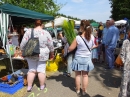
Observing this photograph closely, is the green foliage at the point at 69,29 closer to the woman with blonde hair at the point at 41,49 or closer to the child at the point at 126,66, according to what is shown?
the woman with blonde hair at the point at 41,49

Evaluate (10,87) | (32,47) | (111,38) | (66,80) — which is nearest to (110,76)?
(111,38)

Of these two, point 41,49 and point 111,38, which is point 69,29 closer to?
point 41,49

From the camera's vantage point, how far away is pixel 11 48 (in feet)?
15.0

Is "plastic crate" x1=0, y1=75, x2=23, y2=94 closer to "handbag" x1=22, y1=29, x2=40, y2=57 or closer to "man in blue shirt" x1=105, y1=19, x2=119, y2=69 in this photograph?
"handbag" x1=22, y1=29, x2=40, y2=57

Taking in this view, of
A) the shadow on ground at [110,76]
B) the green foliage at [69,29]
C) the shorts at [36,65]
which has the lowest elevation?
the shadow on ground at [110,76]

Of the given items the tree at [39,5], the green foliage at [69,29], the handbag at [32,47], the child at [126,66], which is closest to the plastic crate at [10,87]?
the handbag at [32,47]

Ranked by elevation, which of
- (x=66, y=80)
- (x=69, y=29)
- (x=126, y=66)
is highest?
(x=69, y=29)

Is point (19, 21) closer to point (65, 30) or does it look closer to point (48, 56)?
point (65, 30)

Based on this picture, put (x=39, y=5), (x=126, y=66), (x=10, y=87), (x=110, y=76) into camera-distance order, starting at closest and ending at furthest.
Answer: (x=126, y=66) < (x=10, y=87) < (x=110, y=76) < (x=39, y=5)

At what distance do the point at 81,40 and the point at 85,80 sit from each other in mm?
997

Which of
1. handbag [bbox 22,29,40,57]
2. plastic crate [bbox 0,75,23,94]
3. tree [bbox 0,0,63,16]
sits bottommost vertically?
plastic crate [bbox 0,75,23,94]

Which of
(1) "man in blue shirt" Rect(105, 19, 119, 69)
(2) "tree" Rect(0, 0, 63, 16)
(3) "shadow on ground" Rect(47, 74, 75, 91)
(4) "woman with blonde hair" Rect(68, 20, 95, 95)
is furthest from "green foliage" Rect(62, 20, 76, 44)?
(2) "tree" Rect(0, 0, 63, 16)

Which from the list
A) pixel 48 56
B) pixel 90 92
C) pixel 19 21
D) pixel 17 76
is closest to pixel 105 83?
pixel 90 92

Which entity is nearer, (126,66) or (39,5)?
(126,66)
